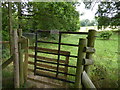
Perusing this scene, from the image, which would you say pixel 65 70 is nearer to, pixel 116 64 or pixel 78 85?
pixel 78 85

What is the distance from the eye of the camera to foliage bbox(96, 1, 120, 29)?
1.52 m

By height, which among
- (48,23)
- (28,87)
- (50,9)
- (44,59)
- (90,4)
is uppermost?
(50,9)

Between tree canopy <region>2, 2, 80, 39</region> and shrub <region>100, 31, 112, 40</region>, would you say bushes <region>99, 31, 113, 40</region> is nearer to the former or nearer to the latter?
shrub <region>100, 31, 112, 40</region>

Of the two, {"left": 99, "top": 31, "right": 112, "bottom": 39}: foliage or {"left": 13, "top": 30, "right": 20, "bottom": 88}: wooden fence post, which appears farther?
{"left": 99, "top": 31, "right": 112, "bottom": 39}: foliage

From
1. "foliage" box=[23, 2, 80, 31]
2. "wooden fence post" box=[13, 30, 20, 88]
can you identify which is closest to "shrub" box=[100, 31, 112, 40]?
"foliage" box=[23, 2, 80, 31]

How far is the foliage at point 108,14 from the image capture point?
1.52m

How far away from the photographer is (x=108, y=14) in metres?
1.62

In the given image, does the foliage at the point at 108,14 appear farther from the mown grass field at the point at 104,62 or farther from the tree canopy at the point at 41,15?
the tree canopy at the point at 41,15

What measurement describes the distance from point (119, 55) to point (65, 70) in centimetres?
107

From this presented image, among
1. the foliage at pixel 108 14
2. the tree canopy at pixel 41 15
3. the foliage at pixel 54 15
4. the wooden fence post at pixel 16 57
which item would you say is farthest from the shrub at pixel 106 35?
the wooden fence post at pixel 16 57

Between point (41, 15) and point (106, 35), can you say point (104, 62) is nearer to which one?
point (106, 35)

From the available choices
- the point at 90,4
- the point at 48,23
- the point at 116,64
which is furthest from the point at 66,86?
the point at 48,23

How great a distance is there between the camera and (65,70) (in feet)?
4.93

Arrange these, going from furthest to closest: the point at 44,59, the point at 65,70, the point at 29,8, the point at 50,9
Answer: the point at 29,8 < the point at 50,9 < the point at 44,59 < the point at 65,70
